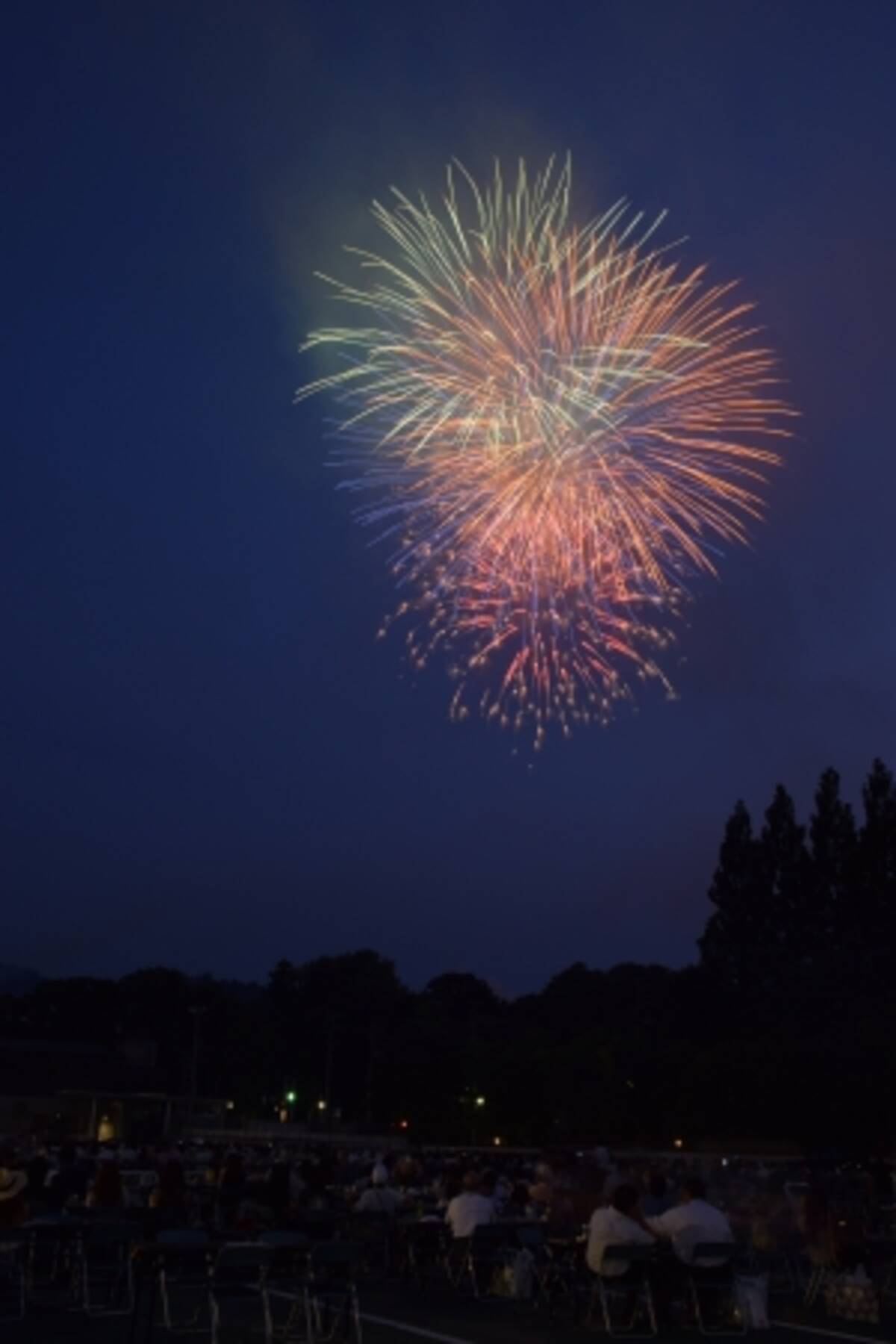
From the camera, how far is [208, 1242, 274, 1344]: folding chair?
33.2 ft

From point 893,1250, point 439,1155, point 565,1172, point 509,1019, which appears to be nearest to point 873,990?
point 439,1155

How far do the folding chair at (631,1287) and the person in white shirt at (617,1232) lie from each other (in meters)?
0.03

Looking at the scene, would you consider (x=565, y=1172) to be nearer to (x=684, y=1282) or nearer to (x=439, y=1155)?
(x=684, y=1282)

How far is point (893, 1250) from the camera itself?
1429 cm

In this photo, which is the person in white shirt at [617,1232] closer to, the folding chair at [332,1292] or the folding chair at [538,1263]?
the folding chair at [538,1263]

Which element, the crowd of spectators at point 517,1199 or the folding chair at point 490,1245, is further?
the folding chair at point 490,1245

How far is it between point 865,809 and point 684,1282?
45.1m

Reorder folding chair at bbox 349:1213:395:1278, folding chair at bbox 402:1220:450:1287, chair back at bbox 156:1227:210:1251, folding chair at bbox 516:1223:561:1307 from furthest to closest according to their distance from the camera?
folding chair at bbox 349:1213:395:1278
folding chair at bbox 402:1220:450:1287
folding chair at bbox 516:1223:561:1307
chair back at bbox 156:1227:210:1251

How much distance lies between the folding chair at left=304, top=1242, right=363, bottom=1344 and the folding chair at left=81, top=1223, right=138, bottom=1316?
1.58 m

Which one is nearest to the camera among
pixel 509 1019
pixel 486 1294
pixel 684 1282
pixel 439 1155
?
pixel 684 1282

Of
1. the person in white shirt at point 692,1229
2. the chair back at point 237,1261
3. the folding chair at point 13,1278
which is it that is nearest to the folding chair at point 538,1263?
the person in white shirt at point 692,1229

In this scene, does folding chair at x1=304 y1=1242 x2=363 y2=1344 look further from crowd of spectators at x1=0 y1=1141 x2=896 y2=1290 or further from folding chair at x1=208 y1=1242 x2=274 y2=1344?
crowd of spectators at x1=0 y1=1141 x2=896 y2=1290

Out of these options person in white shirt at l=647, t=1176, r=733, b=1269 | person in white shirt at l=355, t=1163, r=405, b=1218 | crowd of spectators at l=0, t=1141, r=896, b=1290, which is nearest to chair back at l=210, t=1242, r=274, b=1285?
crowd of spectators at l=0, t=1141, r=896, b=1290

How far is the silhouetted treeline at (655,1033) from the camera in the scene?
41.0 m
